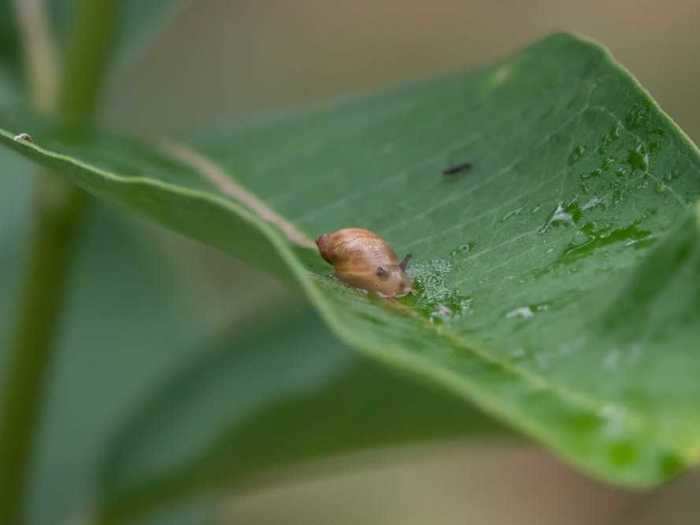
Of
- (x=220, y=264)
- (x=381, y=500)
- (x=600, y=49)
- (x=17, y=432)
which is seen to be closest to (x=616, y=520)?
(x=381, y=500)

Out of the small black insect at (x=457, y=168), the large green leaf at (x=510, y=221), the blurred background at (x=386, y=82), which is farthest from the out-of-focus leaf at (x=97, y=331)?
the small black insect at (x=457, y=168)

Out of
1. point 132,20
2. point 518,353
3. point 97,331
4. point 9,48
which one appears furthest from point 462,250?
point 97,331

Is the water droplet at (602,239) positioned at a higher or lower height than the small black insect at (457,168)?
lower

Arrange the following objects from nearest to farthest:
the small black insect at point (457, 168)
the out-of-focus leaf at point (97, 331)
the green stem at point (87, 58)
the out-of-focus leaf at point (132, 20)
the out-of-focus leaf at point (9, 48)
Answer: the small black insect at point (457, 168) < the green stem at point (87, 58) < the out-of-focus leaf at point (132, 20) < the out-of-focus leaf at point (9, 48) < the out-of-focus leaf at point (97, 331)

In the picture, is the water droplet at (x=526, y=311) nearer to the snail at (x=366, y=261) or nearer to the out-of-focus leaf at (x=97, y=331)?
the snail at (x=366, y=261)

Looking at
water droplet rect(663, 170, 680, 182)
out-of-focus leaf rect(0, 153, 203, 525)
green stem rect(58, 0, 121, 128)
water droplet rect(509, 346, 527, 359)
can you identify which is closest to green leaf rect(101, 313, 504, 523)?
out-of-focus leaf rect(0, 153, 203, 525)

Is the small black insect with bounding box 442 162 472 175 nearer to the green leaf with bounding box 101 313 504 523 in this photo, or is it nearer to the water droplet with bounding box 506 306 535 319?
the water droplet with bounding box 506 306 535 319

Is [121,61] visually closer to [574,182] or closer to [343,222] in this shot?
[343,222]
